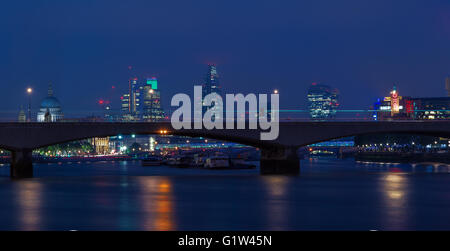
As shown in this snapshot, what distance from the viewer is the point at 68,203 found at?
167ft

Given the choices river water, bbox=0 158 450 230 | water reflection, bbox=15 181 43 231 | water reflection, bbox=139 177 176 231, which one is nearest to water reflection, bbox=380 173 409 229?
river water, bbox=0 158 450 230

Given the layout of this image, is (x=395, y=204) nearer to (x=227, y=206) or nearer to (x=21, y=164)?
(x=227, y=206)

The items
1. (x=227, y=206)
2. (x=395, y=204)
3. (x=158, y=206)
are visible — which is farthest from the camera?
(x=395, y=204)

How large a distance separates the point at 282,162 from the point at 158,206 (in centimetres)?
4141

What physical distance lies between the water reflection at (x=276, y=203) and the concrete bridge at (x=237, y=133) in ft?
34.9

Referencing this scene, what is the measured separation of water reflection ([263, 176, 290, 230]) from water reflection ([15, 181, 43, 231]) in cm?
1254

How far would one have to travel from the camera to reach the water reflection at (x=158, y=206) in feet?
126

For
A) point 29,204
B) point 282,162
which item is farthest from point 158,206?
point 282,162

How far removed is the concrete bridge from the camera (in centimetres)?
7938

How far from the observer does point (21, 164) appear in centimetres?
7975

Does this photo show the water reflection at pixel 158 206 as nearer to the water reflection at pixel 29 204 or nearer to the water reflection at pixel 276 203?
the water reflection at pixel 276 203

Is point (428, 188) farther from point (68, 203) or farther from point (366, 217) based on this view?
point (68, 203)
